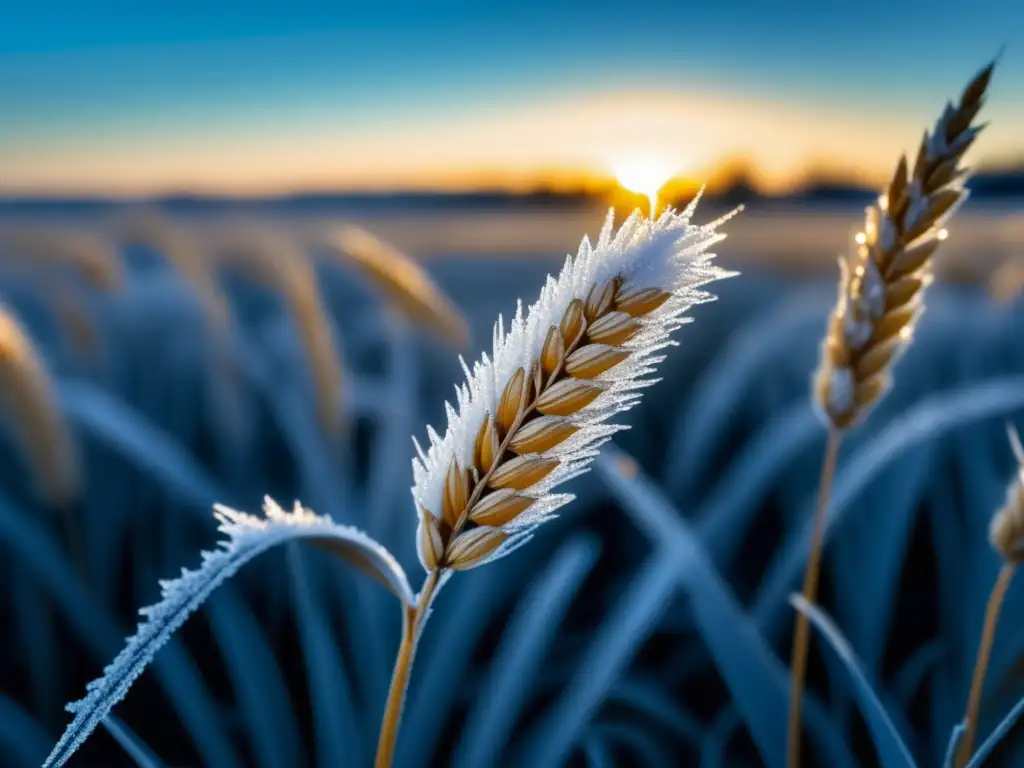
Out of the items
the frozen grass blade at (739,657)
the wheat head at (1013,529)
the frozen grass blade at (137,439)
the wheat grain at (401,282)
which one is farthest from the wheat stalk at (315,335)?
the wheat head at (1013,529)

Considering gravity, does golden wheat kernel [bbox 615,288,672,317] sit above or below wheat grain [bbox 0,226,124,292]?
above

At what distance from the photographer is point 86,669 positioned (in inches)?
42.4

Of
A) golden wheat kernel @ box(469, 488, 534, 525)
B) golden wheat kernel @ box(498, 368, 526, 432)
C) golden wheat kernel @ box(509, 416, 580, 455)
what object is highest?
golden wheat kernel @ box(498, 368, 526, 432)

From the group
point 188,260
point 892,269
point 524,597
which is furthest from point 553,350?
point 188,260

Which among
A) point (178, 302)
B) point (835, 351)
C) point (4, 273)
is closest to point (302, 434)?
point (835, 351)

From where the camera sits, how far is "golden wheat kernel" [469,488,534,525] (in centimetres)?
33

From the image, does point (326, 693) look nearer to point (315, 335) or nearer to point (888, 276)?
point (315, 335)

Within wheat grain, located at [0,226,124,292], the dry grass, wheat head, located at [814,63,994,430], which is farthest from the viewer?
wheat grain, located at [0,226,124,292]

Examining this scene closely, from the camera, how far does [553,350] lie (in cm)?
32

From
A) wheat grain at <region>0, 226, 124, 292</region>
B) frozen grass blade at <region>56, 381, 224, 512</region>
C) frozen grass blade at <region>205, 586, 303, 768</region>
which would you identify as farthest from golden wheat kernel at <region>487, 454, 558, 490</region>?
wheat grain at <region>0, 226, 124, 292</region>

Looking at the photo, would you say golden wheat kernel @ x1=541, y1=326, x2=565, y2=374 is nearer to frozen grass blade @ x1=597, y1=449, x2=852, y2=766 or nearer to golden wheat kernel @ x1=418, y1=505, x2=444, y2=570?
golden wheat kernel @ x1=418, y1=505, x2=444, y2=570

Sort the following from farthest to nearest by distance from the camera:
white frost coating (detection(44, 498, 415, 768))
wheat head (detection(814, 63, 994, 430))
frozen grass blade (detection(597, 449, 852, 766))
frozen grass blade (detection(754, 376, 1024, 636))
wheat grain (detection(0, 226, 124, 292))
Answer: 1. wheat grain (detection(0, 226, 124, 292))
2. frozen grass blade (detection(754, 376, 1024, 636))
3. frozen grass blade (detection(597, 449, 852, 766))
4. wheat head (detection(814, 63, 994, 430))
5. white frost coating (detection(44, 498, 415, 768))

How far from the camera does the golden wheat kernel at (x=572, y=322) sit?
0.32 m

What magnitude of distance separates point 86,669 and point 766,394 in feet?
Answer: 4.89
